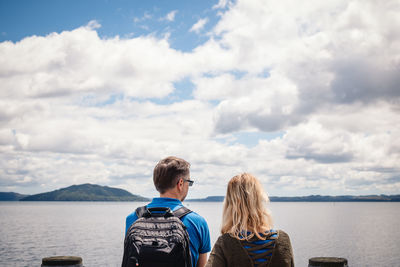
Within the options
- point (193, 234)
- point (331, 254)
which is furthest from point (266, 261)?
point (331, 254)

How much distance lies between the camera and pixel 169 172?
4.17 m

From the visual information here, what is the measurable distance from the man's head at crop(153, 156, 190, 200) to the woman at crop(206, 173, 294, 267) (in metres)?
0.62

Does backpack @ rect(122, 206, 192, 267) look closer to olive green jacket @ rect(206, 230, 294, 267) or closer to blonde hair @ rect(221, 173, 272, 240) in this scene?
olive green jacket @ rect(206, 230, 294, 267)

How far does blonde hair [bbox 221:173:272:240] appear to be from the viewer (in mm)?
3734

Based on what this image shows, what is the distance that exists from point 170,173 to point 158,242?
76cm

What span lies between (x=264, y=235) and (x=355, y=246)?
51.9 meters

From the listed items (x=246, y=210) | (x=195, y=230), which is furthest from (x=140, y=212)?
(x=246, y=210)

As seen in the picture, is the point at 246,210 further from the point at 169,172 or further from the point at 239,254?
the point at 169,172

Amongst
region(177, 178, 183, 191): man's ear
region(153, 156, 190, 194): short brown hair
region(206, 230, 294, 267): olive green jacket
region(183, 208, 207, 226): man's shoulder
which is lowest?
region(206, 230, 294, 267): olive green jacket

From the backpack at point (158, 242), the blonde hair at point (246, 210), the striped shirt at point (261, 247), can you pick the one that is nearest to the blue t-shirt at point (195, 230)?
the backpack at point (158, 242)

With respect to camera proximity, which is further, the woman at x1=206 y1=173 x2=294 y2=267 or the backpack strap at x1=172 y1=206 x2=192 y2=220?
the backpack strap at x1=172 y1=206 x2=192 y2=220

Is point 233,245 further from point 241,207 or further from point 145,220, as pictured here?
point 145,220

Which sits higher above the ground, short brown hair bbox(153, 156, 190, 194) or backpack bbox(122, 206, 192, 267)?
short brown hair bbox(153, 156, 190, 194)

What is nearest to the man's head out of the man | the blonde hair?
the man
